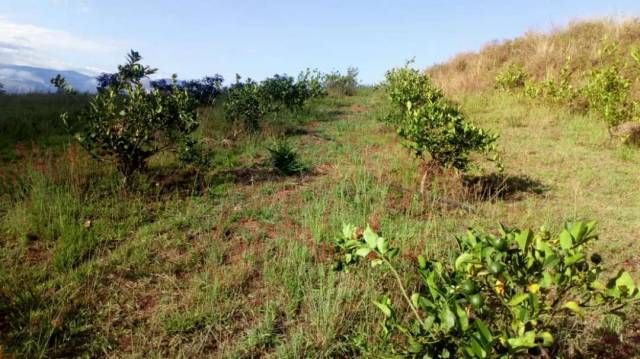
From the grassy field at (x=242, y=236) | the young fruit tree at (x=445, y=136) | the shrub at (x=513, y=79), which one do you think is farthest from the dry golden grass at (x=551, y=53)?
the young fruit tree at (x=445, y=136)

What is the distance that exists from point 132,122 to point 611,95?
30.3ft

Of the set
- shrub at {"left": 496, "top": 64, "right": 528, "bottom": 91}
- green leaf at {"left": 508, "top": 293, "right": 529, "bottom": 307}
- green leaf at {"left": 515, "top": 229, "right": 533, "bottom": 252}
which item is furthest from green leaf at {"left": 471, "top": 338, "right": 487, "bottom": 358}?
shrub at {"left": 496, "top": 64, "right": 528, "bottom": 91}

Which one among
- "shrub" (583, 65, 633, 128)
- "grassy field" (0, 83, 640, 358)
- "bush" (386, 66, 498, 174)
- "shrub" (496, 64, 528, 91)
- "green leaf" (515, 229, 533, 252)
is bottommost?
"grassy field" (0, 83, 640, 358)

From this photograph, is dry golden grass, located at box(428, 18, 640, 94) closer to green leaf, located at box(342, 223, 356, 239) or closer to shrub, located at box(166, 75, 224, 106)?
shrub, located at box(166, 75, 224, 106)

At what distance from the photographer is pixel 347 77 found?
70.7 ft

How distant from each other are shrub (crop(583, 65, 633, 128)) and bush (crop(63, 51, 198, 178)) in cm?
823

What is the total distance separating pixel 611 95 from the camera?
8039 mm

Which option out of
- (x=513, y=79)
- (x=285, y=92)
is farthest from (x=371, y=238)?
(x=513, y=79)

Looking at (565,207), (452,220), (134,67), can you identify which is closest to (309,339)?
(452,220)

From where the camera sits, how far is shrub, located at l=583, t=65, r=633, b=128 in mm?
7905

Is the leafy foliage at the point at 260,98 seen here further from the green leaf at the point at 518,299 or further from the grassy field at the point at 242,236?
the green leaf at the point at 518,299

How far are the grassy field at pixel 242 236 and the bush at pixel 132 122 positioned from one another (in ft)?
1.42

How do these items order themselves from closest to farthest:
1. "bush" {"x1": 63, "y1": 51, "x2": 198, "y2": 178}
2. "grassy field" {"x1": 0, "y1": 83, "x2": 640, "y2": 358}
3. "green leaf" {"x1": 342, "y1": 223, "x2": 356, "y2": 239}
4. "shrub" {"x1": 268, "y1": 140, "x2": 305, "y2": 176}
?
"green leaf" {"x1": 342, "y1": 223, "x2": 356, "y2": 239} < "grassy field" {"x1": 0, "y1": 83, "x2": 640, "y2": 358} < "bush" {"x1": 63, "y1": 51, "x2": 198, "y2": 178} < "shrub" {"x1": 268, "y1": 140, "x2": 305, "y2": 176}

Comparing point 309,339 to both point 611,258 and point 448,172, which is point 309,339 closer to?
point 611,258
